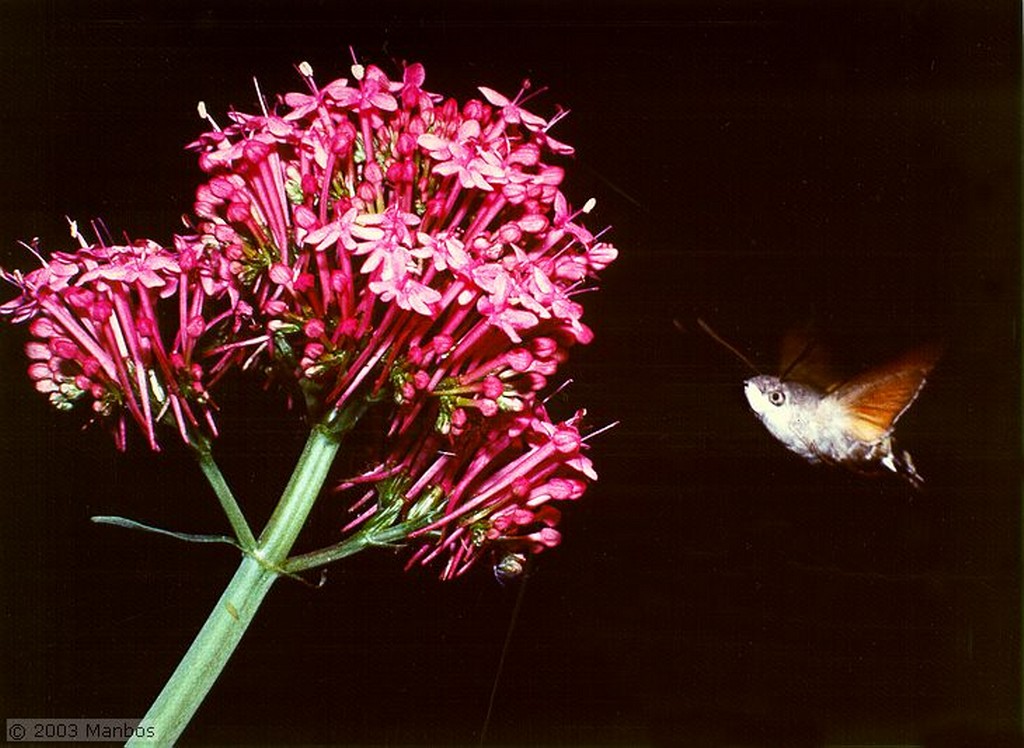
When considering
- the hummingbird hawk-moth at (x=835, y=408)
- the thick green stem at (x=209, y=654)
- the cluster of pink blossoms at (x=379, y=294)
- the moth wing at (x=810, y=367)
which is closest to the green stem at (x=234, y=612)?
the thick green stem at (x=209, y=654)

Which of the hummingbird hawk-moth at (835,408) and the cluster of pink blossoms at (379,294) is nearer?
the cluster of pink blossoms at (379,294)

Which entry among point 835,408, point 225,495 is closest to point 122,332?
point 225,495

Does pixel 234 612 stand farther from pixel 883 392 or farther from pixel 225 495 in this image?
pixel 883 392

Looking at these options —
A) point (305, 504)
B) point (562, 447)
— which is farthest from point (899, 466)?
point (305, 504)

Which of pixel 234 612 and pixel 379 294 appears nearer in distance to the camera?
pixel 379 294

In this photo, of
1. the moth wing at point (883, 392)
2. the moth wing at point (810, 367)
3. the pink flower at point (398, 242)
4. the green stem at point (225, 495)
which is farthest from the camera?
the moth wing at point (810, 367)

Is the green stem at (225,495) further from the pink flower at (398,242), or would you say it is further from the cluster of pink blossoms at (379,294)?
the pink flower at (398,242)
